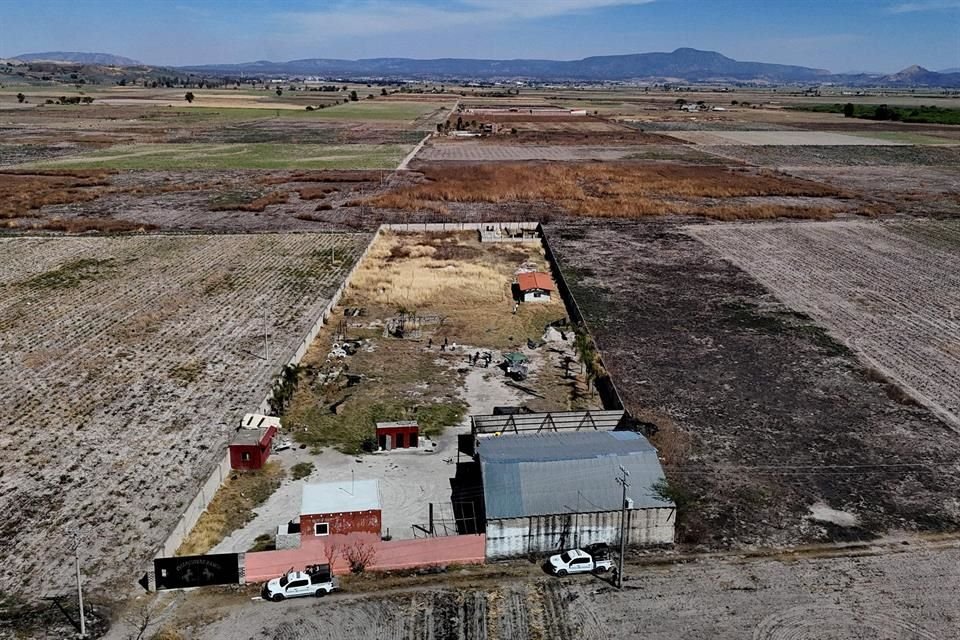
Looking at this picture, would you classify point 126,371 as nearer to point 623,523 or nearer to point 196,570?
point 196,570

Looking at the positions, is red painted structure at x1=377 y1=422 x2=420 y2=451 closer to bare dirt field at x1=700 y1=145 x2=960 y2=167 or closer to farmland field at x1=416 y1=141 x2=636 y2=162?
farmland field at x1=416 y1=141 x2=636 y2=162

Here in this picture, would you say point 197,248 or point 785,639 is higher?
point 197,248

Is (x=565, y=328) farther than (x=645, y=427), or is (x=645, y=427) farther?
(x=565, y=328)

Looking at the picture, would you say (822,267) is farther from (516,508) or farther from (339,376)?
(516,508)

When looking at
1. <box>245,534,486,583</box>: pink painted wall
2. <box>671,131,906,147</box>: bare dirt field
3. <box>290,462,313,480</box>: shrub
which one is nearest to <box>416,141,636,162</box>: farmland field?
<box>671,131,906,147</box>: bare dirt field

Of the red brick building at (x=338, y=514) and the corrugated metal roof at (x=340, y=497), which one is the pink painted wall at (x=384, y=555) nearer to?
the red brick building at (x=338, y=514)

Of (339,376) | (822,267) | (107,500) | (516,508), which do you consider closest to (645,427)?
(516,508)

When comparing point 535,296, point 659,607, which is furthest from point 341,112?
point 659,607
